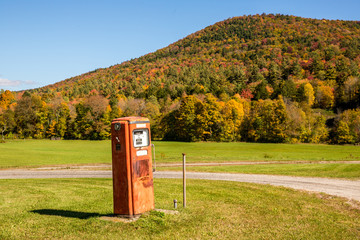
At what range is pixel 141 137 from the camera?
730 centimetres

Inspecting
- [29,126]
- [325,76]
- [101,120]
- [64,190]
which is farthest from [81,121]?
[325,76]

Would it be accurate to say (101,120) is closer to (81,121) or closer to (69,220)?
(81,121)

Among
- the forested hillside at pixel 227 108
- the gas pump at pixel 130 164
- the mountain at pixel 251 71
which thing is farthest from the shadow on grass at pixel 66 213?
the mountain at pixel 251 71

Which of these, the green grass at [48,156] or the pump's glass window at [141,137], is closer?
the pump's glass window at [141,137]

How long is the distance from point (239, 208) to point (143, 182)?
3209 millimetres

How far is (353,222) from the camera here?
7832 millimetres

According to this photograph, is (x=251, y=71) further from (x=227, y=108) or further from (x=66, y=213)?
(x=66, y=213)

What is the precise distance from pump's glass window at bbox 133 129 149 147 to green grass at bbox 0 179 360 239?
1770 millimetres

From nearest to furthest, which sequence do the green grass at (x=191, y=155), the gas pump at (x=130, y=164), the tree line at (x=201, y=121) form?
the gas pump at (x=130, y=164) → the green grass at (x=191, y=155) → the tree line at (x=201, y=121)

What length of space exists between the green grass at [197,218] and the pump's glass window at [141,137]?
1.77 metres

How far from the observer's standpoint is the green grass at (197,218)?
6.57 metres

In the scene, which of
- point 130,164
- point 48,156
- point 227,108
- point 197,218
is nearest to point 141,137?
point 130,164

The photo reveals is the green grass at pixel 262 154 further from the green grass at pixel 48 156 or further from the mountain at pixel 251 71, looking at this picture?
the mountain at pixel 251 71

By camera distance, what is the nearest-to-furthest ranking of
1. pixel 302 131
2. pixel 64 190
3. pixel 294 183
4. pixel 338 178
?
pixel 64 190 < pixel 294 183 < pixel 338 178 < pixel 302 131
